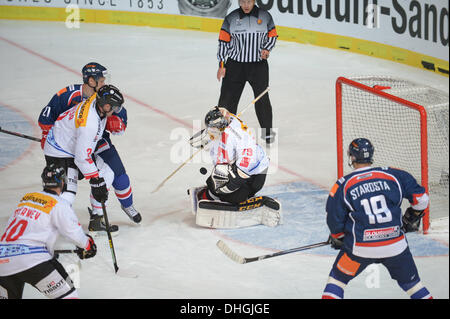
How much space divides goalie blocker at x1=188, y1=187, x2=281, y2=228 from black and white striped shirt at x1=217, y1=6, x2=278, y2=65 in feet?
7.24

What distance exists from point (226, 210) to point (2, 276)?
6.49 ft

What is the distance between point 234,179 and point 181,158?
1862 mm

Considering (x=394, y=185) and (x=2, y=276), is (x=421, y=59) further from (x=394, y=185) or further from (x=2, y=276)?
(x=2, y=276)

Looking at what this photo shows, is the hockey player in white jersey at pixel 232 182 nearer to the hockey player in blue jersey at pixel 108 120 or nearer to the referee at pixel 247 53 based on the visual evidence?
the hockey player in blue jersey at pixel 108 120

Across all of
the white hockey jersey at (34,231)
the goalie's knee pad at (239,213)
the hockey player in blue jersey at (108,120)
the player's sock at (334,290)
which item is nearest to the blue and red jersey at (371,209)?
the player's sock at (334,290)

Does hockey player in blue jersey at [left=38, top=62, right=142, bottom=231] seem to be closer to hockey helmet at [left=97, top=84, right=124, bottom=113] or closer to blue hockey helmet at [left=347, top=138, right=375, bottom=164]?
hockey helmet at [left=97, top=84, right=124, bottom=113]

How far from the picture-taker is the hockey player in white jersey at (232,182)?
5137 mm

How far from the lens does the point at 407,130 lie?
265 inches

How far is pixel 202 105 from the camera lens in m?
8.48

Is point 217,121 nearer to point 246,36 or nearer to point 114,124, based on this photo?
point 114,124

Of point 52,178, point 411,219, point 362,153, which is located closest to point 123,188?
point 52,178

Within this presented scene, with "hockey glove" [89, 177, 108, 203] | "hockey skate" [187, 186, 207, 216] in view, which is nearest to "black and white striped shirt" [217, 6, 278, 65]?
"hockey skate" [187, 186, 207, 216]

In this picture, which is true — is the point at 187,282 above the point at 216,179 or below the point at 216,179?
below
